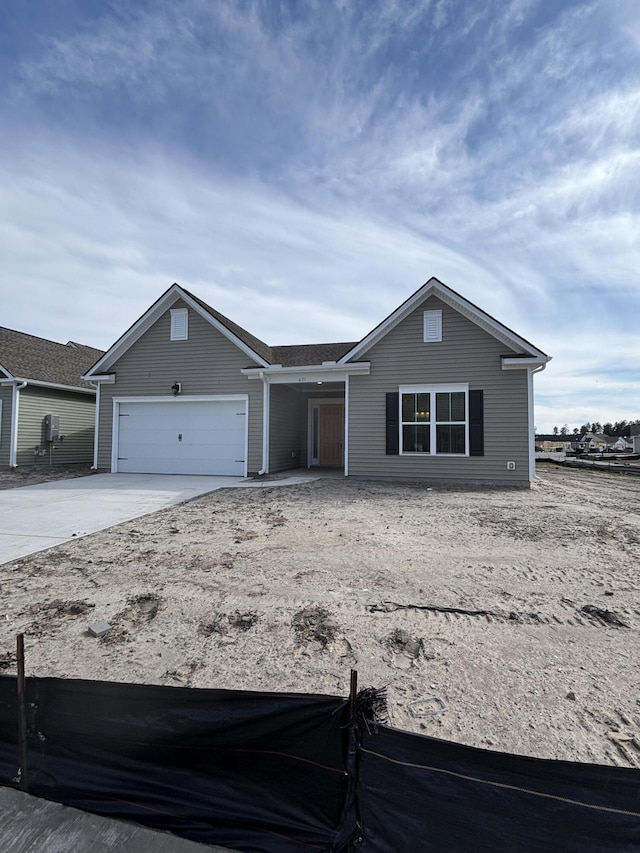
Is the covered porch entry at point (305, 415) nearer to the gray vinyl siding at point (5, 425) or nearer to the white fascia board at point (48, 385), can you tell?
the white fascia board at point (48, 385)

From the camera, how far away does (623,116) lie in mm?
8047

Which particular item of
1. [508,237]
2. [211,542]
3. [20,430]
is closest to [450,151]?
[508,237]

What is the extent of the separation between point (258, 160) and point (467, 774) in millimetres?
11776

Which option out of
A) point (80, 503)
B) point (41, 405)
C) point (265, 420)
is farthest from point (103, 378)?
point (80, 503)

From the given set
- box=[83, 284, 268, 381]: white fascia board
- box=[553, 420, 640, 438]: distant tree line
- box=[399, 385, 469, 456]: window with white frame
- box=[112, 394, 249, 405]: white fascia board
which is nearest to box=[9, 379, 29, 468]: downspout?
box=[83, 284, 268, 381]: white fascia board

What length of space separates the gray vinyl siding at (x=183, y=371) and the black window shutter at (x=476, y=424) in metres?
5.84

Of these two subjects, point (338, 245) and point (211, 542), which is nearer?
point (211, 542)

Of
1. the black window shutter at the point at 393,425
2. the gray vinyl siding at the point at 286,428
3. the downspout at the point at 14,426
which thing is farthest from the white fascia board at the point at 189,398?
the black window shutter at the point at 393,425

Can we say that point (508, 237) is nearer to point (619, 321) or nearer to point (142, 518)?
point (619, 321)

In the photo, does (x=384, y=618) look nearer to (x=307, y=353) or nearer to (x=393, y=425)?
(x=393, y=425)

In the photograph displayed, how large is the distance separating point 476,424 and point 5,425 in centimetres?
1517

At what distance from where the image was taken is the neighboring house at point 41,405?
14.5 metres

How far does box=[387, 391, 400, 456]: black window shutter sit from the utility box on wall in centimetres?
1195

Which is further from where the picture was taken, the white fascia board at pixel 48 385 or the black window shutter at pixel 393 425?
the white fascia board at pixel 48 385
